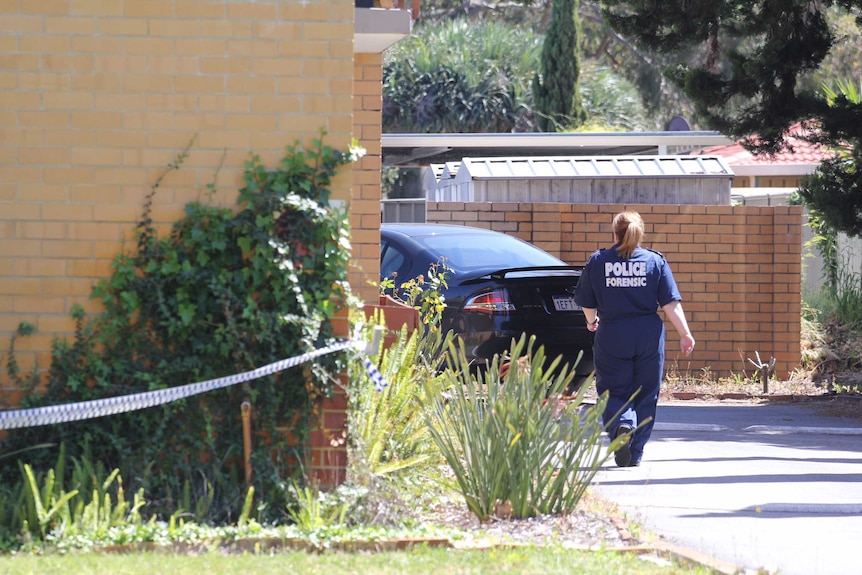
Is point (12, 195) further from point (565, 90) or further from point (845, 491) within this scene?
point (565, 90)

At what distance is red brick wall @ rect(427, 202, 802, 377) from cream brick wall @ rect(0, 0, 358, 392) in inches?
282

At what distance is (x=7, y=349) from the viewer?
579 cm

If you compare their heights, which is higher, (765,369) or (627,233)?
(627,233)

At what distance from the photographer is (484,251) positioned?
1044cm

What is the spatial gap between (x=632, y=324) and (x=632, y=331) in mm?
49

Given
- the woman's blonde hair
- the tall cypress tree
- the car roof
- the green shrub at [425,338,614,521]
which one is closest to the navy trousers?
the woman's blonde hair

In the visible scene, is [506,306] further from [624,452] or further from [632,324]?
[624,452]

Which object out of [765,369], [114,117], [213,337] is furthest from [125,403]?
[765,369]

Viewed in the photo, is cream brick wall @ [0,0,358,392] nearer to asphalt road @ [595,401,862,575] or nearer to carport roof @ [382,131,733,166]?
asphalt road @ [595,401,862,575]

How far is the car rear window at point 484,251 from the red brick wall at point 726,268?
6.24ft

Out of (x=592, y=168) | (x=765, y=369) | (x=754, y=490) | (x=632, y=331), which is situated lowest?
(x=754, y=490)

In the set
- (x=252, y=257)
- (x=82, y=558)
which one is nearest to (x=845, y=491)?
(x=252, y=257)

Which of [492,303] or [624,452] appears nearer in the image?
[624,452]

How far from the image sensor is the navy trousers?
751 centimetres
